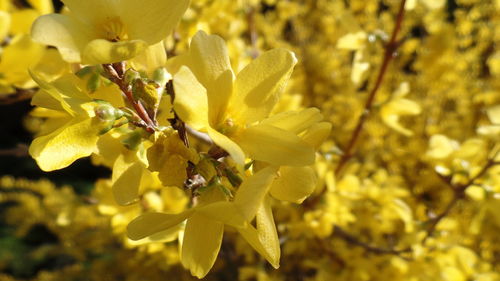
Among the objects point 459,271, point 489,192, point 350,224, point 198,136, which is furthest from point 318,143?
point 350,224

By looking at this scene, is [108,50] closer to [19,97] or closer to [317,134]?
[317,134]

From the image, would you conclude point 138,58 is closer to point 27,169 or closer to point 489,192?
point 489,192

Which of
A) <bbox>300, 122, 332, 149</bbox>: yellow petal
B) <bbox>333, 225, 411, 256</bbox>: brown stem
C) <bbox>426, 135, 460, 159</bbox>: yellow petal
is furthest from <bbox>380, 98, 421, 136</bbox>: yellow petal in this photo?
<bbox>300, 122, 332, 149</bbox>: yellow petal

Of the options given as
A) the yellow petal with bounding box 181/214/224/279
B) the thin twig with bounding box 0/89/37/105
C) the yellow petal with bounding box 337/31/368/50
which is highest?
the yellow petal with bounding box 181/214/224/279

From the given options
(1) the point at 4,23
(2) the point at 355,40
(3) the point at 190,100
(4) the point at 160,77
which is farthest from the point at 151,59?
(2) the point at 355,40

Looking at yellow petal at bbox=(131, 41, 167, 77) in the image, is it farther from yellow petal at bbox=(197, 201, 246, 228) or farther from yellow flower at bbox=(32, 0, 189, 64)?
yellow petal at bbox=(197, 201, 246, 228)

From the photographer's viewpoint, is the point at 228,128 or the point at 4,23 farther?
the point at 4,23

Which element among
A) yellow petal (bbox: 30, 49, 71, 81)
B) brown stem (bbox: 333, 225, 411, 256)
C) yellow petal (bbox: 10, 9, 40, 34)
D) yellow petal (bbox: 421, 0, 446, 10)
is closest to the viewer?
yellow petal (bbox: 30, 49, 71, 81)

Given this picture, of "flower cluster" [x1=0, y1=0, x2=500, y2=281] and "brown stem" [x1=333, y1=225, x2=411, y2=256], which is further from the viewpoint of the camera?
"brown stem" [x1=333, y1=225, x2=411, y2=256]
